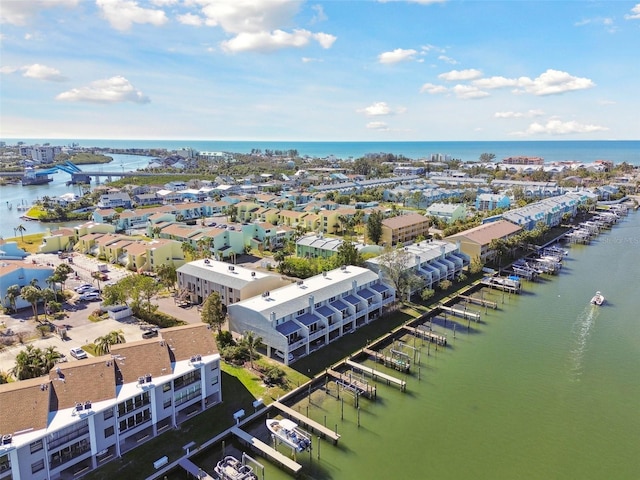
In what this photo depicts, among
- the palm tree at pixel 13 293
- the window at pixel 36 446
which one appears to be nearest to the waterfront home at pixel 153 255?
the palm tree at pixel 13 293

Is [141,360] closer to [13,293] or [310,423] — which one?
[310,423]

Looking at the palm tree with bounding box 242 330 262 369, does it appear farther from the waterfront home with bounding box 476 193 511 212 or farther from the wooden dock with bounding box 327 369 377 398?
the waterfront home with bounding box 476 193 511 212

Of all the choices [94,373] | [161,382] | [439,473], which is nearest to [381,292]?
[439,473]

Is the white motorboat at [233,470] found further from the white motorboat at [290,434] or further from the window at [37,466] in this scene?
the window at [37,466]

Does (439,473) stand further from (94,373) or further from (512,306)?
(512,306)

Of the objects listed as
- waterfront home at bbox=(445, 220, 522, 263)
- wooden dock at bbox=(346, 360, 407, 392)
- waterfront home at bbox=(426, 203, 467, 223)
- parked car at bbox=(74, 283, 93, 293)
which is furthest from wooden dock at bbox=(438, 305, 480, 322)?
waterfront home at bbox=(426, 203, 467, 223)

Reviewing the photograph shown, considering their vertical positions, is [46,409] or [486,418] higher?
[46,409]

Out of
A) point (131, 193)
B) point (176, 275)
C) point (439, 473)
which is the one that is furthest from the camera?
point (131, 193)
